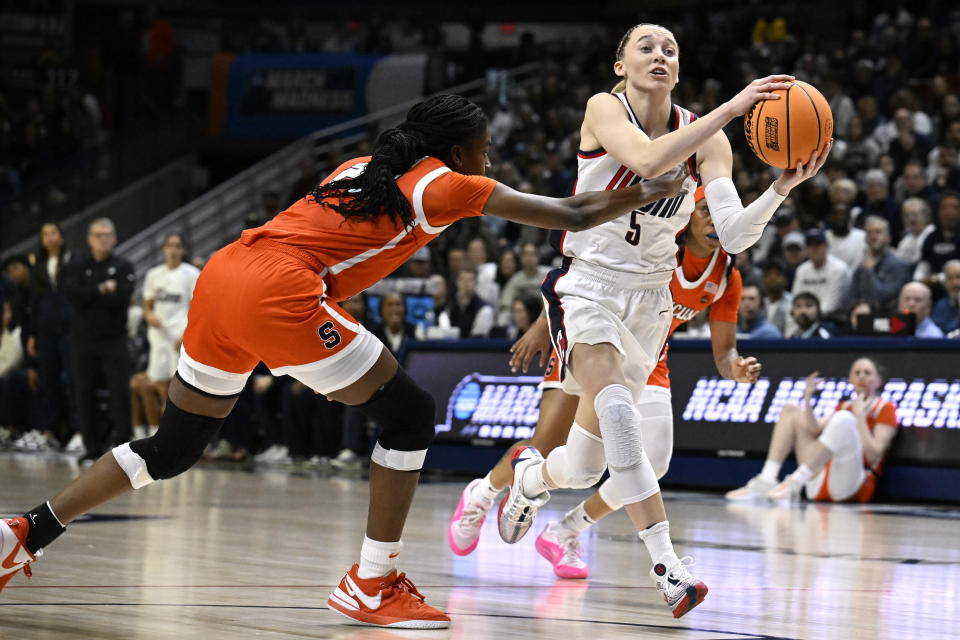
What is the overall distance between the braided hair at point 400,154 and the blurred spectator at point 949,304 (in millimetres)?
6979

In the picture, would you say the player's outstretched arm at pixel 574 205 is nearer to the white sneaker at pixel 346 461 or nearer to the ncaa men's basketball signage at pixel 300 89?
the white sneaker at pixel 346 461

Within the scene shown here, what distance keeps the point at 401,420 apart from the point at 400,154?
841 mm

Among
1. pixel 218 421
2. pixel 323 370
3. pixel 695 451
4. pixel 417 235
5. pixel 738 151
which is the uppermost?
pixel 417 235

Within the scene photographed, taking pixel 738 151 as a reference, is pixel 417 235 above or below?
above

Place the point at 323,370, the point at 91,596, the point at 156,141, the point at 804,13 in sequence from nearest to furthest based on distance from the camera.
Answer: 1. the point at 323,370
2. the point at 91,596
3. the point at 804,13
4. the point at 156,141

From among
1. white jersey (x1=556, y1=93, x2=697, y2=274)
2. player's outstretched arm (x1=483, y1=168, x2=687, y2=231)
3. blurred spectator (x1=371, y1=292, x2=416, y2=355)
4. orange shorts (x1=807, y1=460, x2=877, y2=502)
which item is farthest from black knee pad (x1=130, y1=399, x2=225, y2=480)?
blurred spectator (x1=371, y1=292, x2=416, y2=355)

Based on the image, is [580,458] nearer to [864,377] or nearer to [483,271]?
[864,377]

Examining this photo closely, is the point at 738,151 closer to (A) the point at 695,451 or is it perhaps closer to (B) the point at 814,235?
(B) the point at 814,235

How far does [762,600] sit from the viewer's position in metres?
4.89

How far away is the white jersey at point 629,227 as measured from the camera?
5.05 m

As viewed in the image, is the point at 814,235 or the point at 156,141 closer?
the point at 814,235

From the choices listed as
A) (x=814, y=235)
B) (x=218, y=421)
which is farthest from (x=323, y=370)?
(x=814, y=235)

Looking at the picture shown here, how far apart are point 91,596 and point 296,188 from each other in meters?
15.9

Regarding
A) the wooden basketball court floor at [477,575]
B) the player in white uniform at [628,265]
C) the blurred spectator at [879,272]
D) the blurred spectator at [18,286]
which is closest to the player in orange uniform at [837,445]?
the wooden basketball court floor at [477,575]
